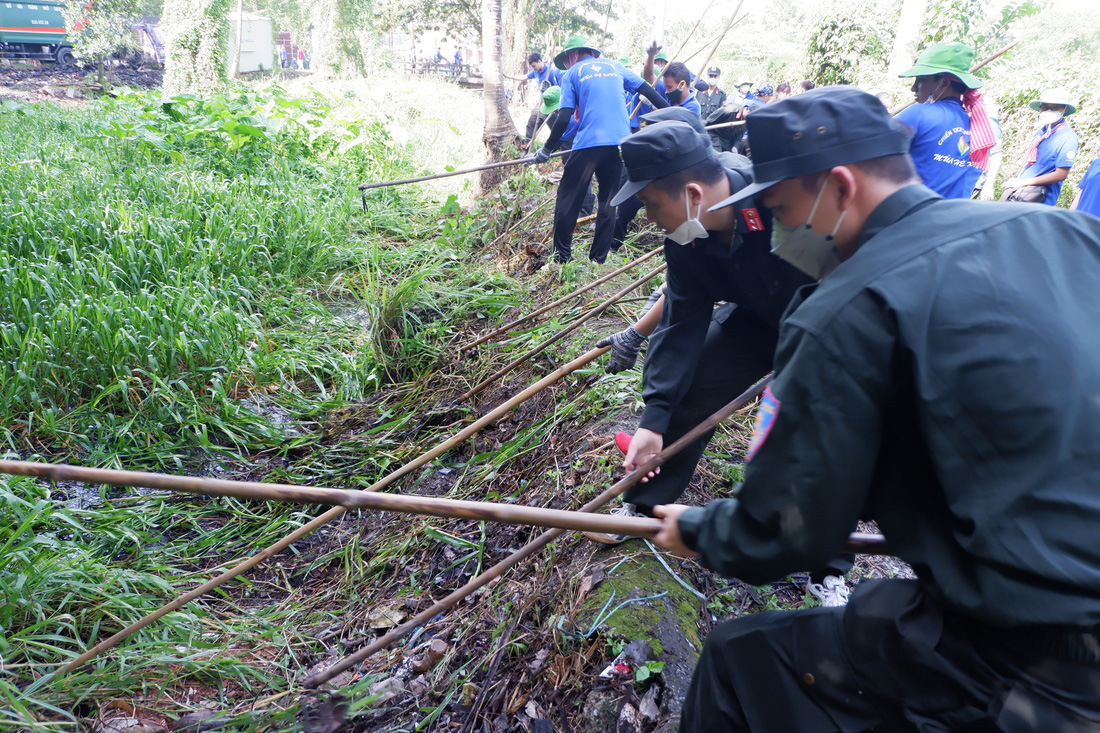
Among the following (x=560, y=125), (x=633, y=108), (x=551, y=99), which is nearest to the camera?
(x=560, y=125)

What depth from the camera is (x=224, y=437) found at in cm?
393

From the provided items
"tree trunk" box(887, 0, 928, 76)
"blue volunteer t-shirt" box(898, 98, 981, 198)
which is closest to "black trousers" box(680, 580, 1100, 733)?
"blue volunteer t-shirt" box(898, 98, 981, 198)

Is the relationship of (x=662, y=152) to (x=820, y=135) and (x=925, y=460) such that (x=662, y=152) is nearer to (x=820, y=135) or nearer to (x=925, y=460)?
(x=820, y=135)

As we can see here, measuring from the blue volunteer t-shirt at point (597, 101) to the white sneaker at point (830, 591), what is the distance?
3.83 meters

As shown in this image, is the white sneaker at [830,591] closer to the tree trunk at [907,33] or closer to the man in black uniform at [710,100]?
the tree trunk at [907,33]

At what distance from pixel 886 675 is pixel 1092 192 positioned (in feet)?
15.1

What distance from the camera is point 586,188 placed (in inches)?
219

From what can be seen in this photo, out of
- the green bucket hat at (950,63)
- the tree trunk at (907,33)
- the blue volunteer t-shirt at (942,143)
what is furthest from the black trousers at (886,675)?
the tree trunk at (907,33)

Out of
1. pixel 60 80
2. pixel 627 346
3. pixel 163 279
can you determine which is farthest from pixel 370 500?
pixel 60 80

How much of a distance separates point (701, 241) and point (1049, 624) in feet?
5.10

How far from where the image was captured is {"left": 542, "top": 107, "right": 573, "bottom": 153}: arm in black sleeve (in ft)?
18.0

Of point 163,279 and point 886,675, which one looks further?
point 163,279

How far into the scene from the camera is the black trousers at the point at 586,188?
17.8 feet

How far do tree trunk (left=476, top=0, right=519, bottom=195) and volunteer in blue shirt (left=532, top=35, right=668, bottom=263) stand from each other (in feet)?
8.49
